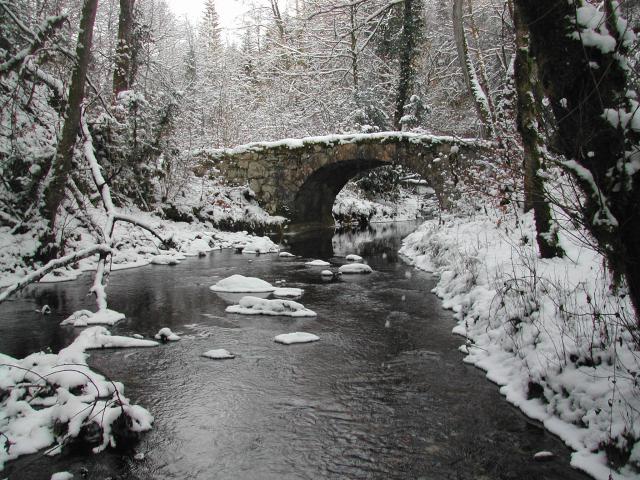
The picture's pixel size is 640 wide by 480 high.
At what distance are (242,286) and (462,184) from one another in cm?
606

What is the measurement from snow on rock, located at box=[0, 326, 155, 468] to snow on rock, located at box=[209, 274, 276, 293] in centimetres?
360

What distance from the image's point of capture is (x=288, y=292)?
6910 millimetres

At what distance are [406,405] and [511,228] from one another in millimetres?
5347

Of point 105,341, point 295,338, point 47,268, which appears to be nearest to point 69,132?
point 105,341

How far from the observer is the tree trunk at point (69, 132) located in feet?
21.9

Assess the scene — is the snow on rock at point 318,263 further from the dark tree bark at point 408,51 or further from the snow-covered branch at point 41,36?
the dark tree bark at point 408,51

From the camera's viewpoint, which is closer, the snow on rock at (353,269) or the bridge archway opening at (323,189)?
the snow on rock at (353,269)

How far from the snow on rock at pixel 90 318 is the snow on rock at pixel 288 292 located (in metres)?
2.18

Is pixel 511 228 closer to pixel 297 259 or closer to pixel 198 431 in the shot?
pixel 297 259

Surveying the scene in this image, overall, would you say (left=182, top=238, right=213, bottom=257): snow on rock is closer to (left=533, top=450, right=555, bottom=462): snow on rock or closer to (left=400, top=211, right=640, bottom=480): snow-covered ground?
(left=400, top=211, right=640, bottom=480): snow-covered ground

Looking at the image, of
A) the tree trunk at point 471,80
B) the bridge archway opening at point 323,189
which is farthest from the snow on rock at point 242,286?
the bridge archway opening at point 323,189

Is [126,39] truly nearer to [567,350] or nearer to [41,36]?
[41,36]

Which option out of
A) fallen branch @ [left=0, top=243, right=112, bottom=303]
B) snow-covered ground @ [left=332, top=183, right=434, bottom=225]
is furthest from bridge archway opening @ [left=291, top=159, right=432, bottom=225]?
fallen branch @ [left=0, top=243, right=112, bottom=303]

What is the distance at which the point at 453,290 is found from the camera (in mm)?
6488
